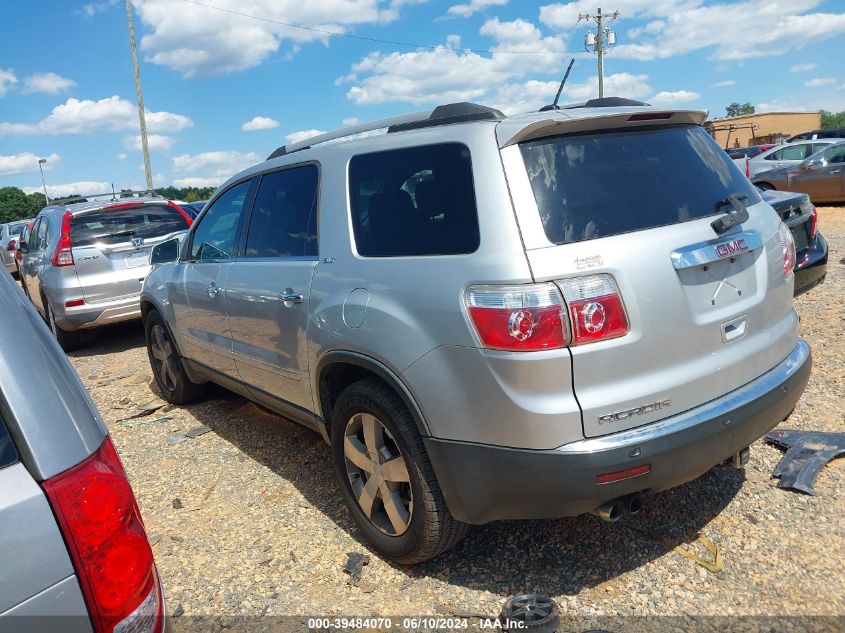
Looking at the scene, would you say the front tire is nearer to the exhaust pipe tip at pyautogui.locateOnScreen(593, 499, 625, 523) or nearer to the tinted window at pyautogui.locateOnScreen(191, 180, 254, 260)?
the exhaust pipe tip at pyautogui.locateOnScreen(593, 499, 625, 523)

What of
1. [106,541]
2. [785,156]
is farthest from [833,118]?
[106,541]

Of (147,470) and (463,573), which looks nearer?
(463,573)

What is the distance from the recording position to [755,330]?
8.76 ft

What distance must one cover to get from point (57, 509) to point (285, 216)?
8.18 feet

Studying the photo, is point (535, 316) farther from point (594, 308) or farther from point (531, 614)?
point (531, 614)

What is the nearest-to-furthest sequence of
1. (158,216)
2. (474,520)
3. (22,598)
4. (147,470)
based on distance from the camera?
(22,598)
(474,520)
(147,470)
(158,216)

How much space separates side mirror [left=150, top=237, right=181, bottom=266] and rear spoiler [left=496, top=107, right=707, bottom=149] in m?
3.45

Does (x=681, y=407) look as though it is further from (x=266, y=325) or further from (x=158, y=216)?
(x=158, y=216)

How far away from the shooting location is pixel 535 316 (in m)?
2.22

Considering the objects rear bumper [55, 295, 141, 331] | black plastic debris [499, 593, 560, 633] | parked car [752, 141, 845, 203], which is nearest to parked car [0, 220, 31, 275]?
rear bumper [55, 295, 141, 331]

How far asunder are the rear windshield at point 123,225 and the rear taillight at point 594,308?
274 inches

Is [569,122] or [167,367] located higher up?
[569,122]

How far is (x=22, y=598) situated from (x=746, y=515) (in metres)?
2.99

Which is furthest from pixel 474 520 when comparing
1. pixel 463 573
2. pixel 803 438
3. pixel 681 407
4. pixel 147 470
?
pixel 147 470
